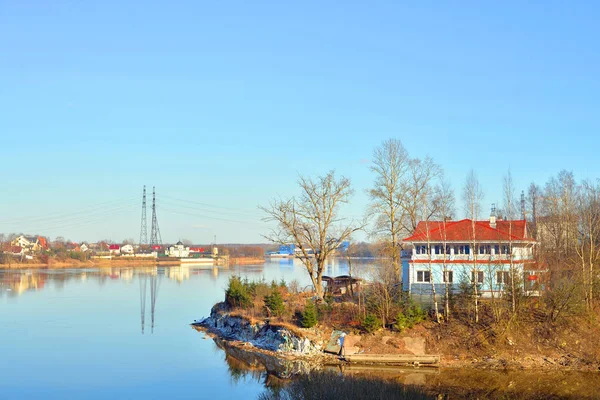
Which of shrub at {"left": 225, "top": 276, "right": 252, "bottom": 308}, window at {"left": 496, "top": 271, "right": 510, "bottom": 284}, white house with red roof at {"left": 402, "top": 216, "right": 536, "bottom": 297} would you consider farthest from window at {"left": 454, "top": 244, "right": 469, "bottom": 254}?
shrub at {"left": 225, "top": 276, "right": 252, "bottom": 308}

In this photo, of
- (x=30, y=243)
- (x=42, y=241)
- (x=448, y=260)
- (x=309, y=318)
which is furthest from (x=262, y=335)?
(x=42, y=241)

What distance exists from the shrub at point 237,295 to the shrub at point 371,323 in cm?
1095

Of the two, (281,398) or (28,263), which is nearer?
(281,398)

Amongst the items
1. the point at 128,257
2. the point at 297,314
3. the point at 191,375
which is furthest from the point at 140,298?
the point at 128,257

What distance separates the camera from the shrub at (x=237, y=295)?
1516 inches

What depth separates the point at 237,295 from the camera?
39.8 metres

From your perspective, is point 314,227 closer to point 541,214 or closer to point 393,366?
point 393,366

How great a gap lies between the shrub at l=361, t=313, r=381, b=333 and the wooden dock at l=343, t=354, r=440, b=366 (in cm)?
207

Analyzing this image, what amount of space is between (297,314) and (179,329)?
10704mm

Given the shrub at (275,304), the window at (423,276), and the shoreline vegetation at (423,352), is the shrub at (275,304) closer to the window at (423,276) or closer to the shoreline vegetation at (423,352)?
the shoreline vegetation at (423,352)

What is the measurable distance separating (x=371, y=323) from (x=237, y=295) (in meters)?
13.2

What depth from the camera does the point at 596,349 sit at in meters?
27.2

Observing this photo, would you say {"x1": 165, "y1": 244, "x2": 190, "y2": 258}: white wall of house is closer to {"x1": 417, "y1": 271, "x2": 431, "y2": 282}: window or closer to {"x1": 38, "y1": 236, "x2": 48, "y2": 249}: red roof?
{"x1": 38, "y1": 236, "x2": 48, "y2": 249}: red roof

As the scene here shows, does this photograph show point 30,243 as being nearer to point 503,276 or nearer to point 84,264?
point 84,264
